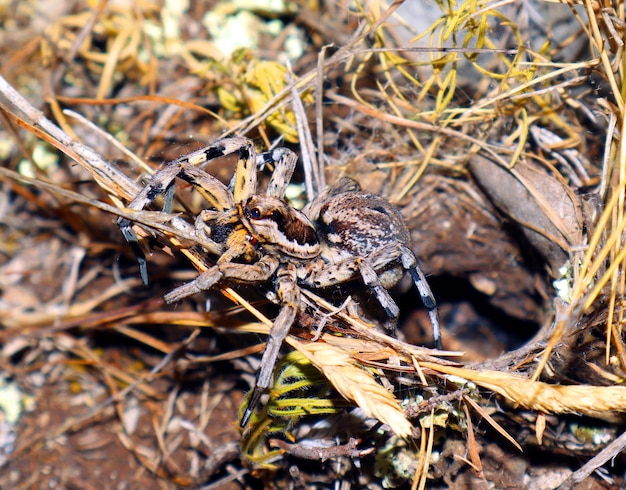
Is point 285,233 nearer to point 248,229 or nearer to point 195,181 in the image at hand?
point 248,229

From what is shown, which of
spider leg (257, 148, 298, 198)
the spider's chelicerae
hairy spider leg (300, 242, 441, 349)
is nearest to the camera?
the spider's chelicerae

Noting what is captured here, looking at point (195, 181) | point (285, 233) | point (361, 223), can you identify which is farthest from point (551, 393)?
point (195, 181)

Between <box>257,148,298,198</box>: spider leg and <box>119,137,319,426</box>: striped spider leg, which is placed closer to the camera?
<box>119,137,319,426</box>: striped spider leg

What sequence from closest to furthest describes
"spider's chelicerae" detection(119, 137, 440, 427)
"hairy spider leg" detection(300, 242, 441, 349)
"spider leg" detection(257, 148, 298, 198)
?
"spider's chelicerae" detection(119, 137, 440, 427)
"hairy spider leg" detection(300, 242, 441, 349)
"spider leg" detection(257, 148, 298, 198)

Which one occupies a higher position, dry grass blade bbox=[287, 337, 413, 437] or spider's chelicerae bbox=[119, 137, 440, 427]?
spider's chelicerae bbox=[119, 137, 440, 427]

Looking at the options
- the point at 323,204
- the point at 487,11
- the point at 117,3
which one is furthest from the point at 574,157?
the point at 117,3

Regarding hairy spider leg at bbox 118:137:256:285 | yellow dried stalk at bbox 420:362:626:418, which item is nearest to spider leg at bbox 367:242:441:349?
yellow dried stalk at bbox 420:362:626:418

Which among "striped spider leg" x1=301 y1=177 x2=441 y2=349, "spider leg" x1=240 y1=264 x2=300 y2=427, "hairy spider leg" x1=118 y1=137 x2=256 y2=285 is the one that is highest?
"hairy spider leg" x1=118 y1=137 x2=256 y2=285

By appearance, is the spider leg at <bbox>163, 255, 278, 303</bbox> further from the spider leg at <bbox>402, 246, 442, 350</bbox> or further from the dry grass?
the spider leg at <bbox>402, 246, 442, 350</bbox>
